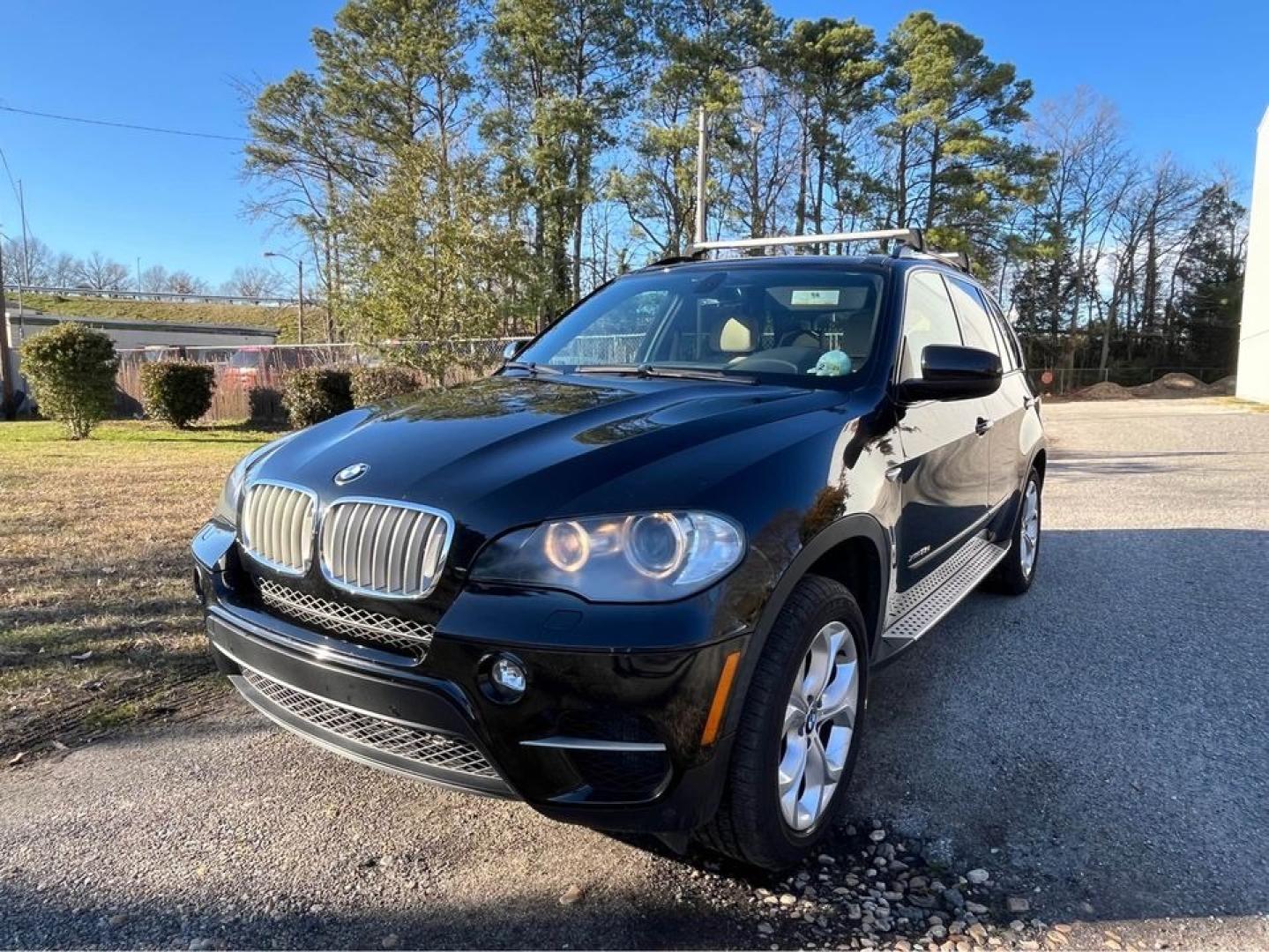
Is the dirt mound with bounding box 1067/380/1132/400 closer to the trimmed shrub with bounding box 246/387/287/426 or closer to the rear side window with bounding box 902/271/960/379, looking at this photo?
the trimmed shrub with bounding box 246/387/287/426

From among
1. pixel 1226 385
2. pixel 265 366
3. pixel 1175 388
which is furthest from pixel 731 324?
pixel 1226 385

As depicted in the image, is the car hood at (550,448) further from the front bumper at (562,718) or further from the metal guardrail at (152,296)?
the metal guardrail at (152,296)

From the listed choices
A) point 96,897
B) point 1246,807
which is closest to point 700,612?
point 96,897

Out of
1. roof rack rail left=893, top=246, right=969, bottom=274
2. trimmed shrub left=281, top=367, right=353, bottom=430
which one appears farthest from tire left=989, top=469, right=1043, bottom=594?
trimmed shrub left=281, top=367, right=353, bottom=430

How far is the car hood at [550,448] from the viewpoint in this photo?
2.02 metres

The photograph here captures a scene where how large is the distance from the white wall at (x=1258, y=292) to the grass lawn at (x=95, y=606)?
1428 inches

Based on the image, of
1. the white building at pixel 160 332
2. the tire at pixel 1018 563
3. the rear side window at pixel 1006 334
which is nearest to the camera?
the tire at pixel 1018 563

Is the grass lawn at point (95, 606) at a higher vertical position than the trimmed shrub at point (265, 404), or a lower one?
lower

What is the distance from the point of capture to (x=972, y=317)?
441 centimetres

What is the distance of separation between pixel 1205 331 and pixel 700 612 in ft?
201

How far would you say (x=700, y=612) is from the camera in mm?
1882

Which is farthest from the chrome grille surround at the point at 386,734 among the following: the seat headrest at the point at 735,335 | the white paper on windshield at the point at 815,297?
the white paper on windshield at the point at 815,297

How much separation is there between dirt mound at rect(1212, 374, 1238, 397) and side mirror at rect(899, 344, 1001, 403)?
4759 centimetres

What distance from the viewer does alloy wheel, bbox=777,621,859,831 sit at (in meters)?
2.25
